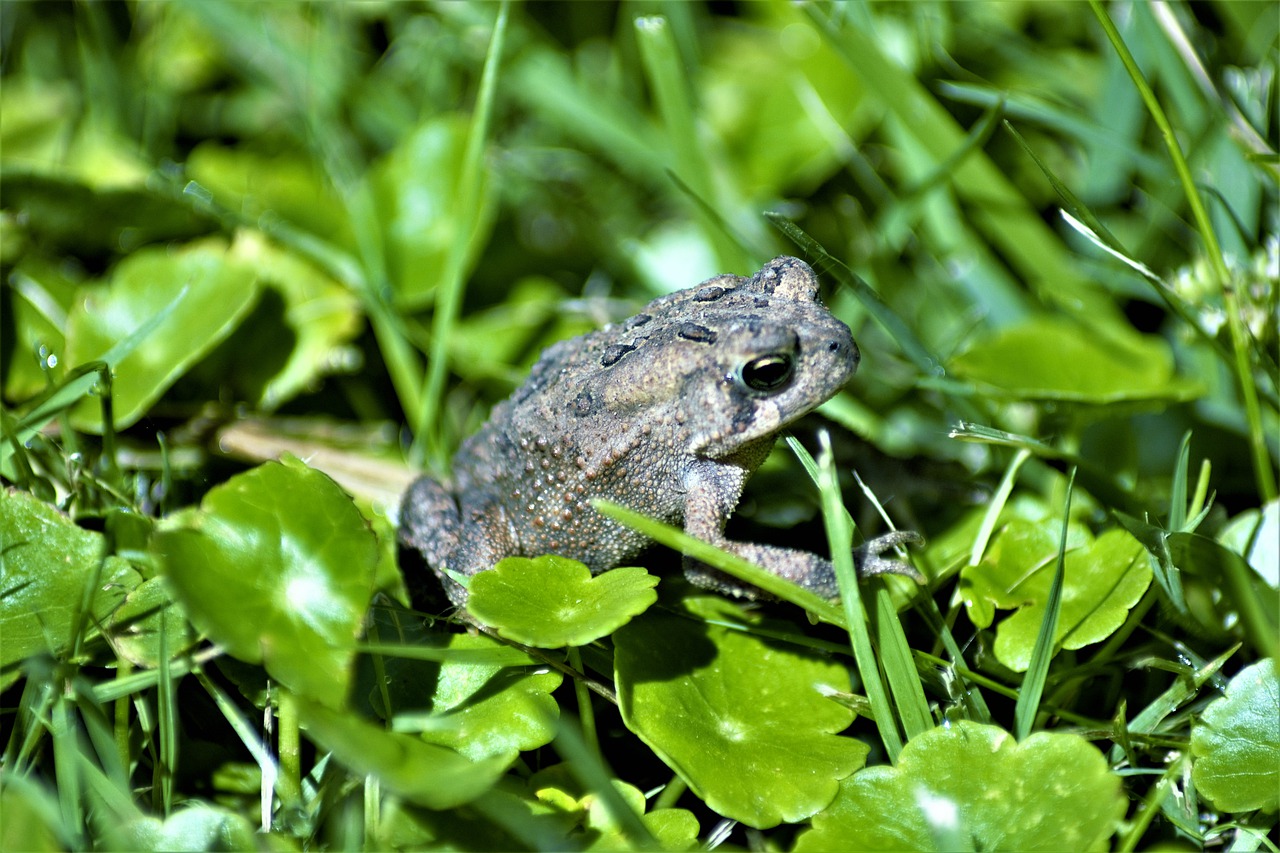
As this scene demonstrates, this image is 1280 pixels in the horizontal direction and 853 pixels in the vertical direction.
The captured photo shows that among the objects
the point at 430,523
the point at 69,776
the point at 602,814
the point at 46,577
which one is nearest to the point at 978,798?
the point at 602,814

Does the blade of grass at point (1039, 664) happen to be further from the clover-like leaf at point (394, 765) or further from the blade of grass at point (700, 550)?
the clover-like leaf at point (394, 765)

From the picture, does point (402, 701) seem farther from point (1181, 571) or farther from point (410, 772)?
point (1181, 571)

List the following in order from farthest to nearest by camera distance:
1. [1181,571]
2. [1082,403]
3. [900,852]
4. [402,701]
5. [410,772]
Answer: [1082,403], [1181,571], [402,701], [900,852], [410,772]

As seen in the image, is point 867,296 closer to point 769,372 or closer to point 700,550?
point 769,372

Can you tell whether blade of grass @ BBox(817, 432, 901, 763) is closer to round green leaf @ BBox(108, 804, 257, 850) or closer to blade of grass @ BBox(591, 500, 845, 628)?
blade of grass @ BBox(591, 500, 845, 628)

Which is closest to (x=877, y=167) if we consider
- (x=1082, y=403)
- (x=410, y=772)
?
(x=1082, y=403)

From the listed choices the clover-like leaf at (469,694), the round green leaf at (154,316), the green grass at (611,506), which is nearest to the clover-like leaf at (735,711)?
the green grass at (611,506)
